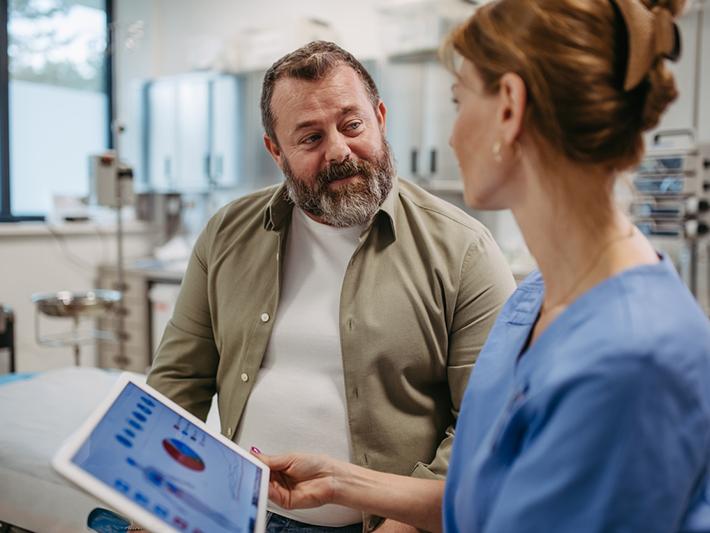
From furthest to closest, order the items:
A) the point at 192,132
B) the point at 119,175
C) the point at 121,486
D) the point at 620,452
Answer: the point at 192,132 < the point at 119,175 < the point at 121,486 < the point at 620,452

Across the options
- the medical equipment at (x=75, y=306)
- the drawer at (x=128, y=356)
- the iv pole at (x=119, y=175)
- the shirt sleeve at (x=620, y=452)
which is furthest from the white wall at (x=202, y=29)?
the shirt sleeve at (x=620, y=452)

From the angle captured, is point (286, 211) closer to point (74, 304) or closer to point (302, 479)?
point (302, 479)

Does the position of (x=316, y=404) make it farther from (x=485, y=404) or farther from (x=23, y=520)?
(x=23, y=520)

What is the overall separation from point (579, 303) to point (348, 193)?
26.3 inches

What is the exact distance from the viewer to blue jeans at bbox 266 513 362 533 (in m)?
1.22

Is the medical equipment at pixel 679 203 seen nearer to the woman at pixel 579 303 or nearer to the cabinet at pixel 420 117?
the cabinet at pixel 420 117

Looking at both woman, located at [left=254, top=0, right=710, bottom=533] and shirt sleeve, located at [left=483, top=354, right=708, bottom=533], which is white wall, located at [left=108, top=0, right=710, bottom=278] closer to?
woman, located at [left=254, top=0, right=710, bottom=533]

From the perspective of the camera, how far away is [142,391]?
0.92 m

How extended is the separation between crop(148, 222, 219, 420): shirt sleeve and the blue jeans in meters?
0.31

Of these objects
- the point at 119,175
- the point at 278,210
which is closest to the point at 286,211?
the point at 278,210

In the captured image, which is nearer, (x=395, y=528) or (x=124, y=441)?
(x=124, y=441)

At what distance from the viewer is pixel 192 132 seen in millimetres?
4301

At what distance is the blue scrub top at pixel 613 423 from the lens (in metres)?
0.59

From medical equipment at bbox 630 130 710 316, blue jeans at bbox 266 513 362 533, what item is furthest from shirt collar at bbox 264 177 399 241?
medical equipment at bbox 630 130 710 316
